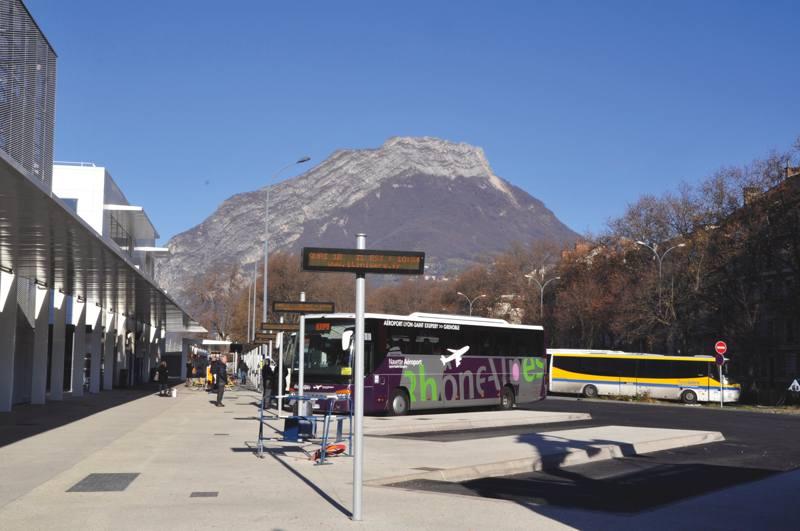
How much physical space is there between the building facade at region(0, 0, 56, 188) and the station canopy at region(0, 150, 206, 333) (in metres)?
0.75

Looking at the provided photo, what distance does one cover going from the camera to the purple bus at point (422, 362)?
2759cm

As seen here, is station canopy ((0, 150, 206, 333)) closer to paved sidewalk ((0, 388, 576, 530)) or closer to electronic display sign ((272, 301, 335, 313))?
paved sidewalk ((0, 388, 576, 530))

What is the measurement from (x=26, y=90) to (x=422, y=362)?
48.6 ft

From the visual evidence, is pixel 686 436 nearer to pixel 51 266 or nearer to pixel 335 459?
pixel 335 459

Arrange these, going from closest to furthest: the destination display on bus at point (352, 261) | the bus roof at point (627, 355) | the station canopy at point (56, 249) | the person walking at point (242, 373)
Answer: the destination display on bus at point (352, 261), the station canopy at point (56, 249), the bus roof at point (627, 355), the person walking at point (242, 373)

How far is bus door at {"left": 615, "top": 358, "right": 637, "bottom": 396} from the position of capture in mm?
52844

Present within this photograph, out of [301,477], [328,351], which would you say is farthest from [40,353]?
[301,477]

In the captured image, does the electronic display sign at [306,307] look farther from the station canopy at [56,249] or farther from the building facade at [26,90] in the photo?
the building facade at [26,90]

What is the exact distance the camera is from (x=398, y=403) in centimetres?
2834

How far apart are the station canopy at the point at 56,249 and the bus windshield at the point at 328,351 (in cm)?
561

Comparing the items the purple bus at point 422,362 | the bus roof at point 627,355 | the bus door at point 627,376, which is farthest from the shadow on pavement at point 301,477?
the bus door at point 627,376

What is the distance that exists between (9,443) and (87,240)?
499 centimetres

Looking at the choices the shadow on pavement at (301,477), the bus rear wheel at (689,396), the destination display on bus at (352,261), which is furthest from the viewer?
the bus rear wheel at (689,396)

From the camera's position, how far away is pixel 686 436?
2175cm
